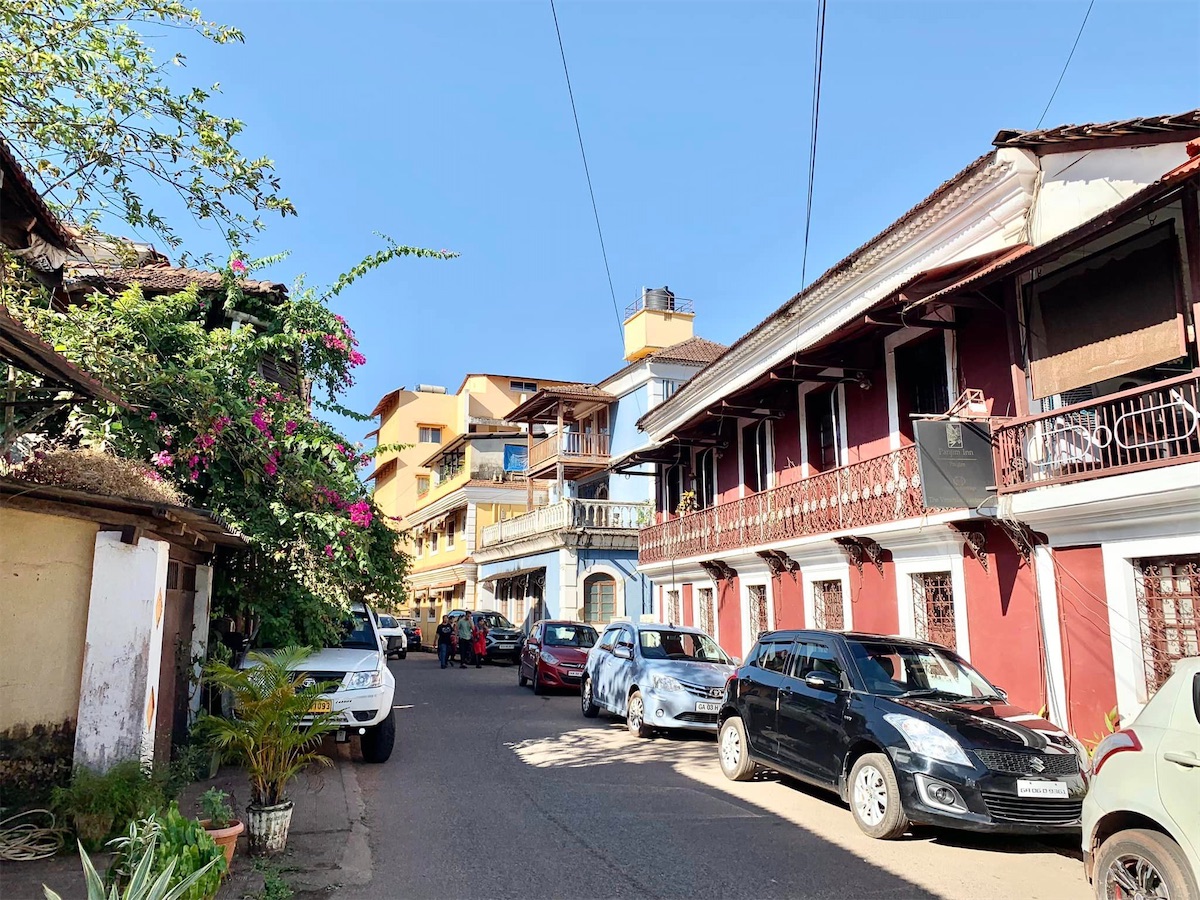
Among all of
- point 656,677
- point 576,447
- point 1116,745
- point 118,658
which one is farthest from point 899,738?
point 576,447

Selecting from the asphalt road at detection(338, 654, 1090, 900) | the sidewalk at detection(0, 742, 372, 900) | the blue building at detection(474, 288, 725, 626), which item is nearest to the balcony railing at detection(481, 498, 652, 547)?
the blue building at detection(474, 288, 725, 626)

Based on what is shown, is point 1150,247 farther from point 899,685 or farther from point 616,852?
point 616,852

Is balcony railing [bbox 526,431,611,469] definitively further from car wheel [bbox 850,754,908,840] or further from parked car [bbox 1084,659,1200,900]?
parked car [bbox 1084,659,1200,900]

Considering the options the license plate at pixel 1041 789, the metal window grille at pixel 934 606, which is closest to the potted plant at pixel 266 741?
the license plate at pixel 1041 789

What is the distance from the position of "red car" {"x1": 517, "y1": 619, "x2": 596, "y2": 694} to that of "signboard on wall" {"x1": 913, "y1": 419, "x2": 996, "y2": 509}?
9985mm

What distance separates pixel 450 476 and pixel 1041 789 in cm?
4120

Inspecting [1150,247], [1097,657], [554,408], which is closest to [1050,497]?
[1097,657]

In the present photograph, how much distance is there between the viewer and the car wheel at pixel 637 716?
1284 cm

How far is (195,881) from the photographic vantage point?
14.1ft

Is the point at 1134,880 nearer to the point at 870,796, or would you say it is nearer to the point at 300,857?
the point at 870,796

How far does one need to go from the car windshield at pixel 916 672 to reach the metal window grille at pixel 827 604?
6.97m

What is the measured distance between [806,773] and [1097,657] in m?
4.19

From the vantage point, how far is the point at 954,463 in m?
11.2

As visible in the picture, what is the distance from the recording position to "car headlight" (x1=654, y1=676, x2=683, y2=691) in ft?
41.0
